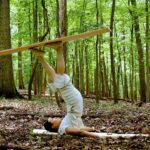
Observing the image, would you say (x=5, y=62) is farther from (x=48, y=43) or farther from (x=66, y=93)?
(x=48, y=43)

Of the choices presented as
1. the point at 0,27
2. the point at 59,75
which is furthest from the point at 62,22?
the point at 59,75

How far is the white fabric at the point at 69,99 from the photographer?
8.06 metres

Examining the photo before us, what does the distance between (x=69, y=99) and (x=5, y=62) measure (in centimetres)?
1107

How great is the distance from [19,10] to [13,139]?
19.8m

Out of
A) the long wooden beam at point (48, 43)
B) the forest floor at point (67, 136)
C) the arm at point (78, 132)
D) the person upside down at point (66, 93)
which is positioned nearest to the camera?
the forest floor at point (67, 136)

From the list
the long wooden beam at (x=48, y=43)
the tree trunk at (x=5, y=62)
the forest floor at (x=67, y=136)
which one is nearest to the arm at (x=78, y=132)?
the forest floor at (x=67, y=136)

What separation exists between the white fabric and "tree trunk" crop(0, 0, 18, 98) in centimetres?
1038

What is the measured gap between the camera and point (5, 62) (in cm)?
1869

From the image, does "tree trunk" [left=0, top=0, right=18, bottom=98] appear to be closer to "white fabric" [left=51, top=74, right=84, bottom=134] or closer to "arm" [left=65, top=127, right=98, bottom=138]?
"white fabric" [left=51, top=74, right=84, bottom=134]

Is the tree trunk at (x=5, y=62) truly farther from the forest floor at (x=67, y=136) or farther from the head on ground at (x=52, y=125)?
the head on ground at (x=52, y=125)

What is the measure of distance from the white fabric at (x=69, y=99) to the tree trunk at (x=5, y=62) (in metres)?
10.4

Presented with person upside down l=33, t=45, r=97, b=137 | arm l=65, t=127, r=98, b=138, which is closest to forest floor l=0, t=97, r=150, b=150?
arm l=65, t=127, r=98, b=138

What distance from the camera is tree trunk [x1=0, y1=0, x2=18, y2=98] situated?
1836 centimetres

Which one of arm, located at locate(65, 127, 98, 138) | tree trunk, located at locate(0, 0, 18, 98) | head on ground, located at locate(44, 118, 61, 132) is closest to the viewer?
arm, located at locate(65, 127, 98, 138)
